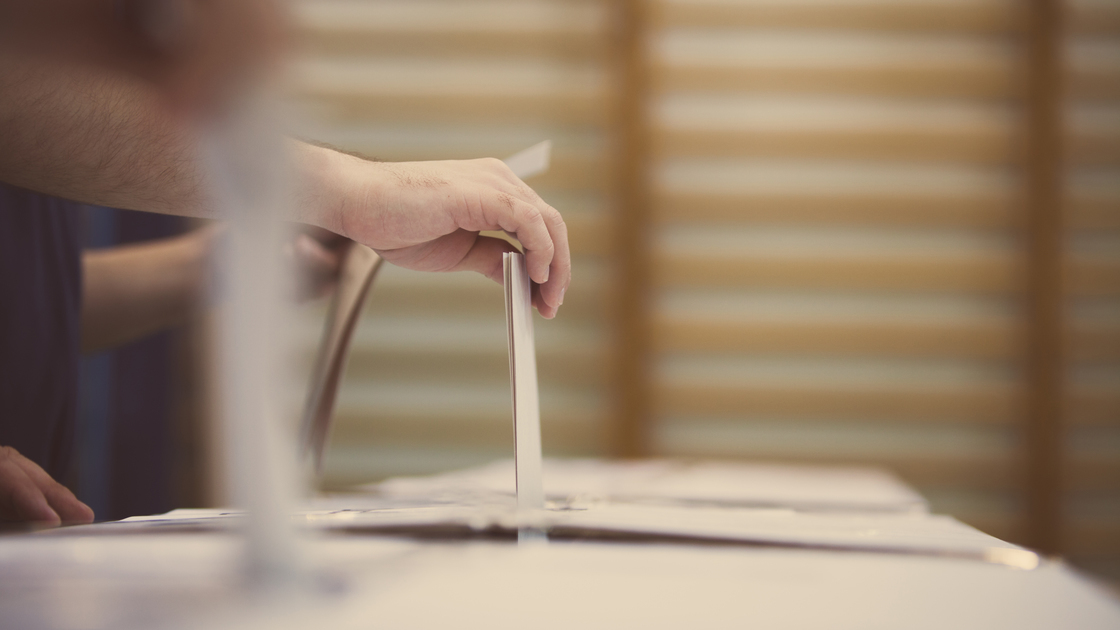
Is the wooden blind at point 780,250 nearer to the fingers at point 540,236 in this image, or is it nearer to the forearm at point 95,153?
the fingers at point 540,236

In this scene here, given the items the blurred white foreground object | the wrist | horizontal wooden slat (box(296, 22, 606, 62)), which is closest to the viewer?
the blurred white foreground object

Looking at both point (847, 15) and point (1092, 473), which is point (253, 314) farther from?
point (1092, 473)

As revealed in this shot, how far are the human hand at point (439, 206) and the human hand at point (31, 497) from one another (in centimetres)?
28

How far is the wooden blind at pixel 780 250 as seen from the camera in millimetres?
2205

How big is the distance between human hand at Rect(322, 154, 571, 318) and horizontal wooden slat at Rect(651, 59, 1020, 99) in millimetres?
1830

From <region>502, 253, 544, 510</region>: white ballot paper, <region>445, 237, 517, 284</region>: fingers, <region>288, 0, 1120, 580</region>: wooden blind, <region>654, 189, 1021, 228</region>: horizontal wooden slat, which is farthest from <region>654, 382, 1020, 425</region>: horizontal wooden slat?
<region>502, 253, 544, 510</region>: white ballot paper

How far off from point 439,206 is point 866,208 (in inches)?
77.7

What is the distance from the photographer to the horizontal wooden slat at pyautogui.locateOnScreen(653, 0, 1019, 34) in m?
2.23

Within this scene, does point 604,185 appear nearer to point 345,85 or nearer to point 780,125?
point 780,125

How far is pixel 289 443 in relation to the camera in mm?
234

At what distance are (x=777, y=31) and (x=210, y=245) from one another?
1.88 m

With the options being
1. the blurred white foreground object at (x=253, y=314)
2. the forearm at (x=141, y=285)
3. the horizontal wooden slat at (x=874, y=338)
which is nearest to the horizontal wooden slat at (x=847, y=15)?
the horizontal wooden slat at (x=874, y=338)

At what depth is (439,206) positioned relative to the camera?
57 centimetres

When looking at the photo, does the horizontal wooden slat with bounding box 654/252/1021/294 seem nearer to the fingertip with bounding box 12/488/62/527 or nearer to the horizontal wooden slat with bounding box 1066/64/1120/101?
the horizontal wooden slat with bounding box 1066/64/1120/101
